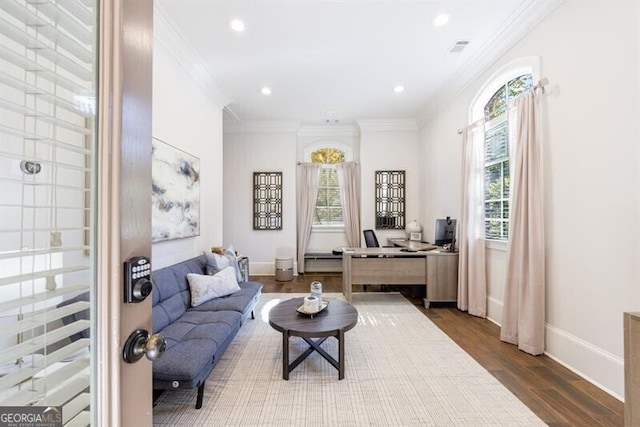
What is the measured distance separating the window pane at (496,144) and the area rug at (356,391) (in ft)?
7.24

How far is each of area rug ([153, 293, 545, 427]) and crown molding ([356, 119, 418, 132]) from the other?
170 inches

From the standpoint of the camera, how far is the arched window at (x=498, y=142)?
312cm

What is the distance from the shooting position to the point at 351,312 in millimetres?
2572

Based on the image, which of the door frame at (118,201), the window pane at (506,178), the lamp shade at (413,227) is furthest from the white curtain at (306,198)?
the door frame at (118,201)

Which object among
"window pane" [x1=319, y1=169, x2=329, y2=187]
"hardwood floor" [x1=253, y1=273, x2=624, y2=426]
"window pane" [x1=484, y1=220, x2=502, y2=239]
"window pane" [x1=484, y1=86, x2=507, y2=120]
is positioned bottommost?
"hardwood floor" [x1=253, y1=273, x2=624, y2=426]

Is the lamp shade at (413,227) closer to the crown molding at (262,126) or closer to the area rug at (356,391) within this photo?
the area rug at (356,391)

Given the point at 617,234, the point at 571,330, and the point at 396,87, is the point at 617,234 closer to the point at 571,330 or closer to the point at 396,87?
the point at 571,330

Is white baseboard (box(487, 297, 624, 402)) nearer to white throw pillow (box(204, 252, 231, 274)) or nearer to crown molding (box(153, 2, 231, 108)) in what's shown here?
white throw pillow (box(204, 252, 231, 274))

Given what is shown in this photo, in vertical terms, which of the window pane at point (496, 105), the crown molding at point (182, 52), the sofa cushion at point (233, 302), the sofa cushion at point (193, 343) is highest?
the crown molding at point (182, 52)

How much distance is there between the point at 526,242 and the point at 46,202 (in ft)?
10.6

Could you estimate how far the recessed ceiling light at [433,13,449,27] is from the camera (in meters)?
2.75

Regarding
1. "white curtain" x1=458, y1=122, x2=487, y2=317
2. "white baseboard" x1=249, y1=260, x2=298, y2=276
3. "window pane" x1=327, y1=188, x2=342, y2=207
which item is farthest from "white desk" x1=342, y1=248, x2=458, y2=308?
"window pane" x1=327, y1=188, x2=342, y2=207

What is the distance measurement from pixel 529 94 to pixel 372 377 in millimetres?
2868

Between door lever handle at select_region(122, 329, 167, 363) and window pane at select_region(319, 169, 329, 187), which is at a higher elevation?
window pane at select_region(319, 169, 329, 187)
